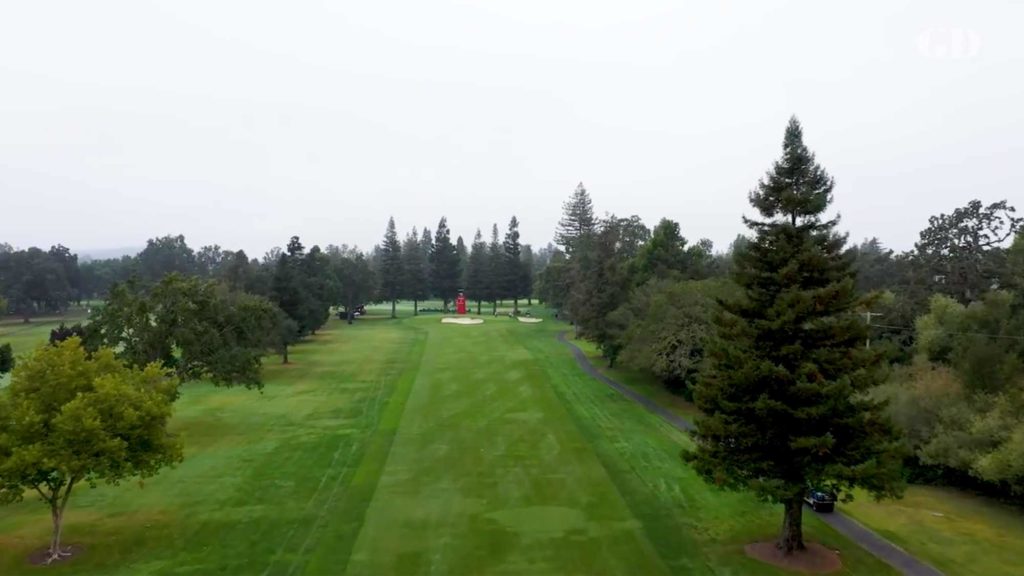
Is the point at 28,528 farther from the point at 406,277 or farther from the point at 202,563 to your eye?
the point at 406,277

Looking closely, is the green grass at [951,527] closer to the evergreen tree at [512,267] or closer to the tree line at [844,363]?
the tree line at [844,363]

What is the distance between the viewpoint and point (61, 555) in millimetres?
20609

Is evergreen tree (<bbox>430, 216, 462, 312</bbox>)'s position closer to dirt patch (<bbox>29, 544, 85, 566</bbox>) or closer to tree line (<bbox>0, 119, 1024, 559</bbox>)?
tree line (<bbox>0, 119, 1024, 559</bbox>)

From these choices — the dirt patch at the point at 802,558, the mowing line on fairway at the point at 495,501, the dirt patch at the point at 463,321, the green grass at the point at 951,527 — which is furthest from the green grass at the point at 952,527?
the dirt patch at the point at 463,321

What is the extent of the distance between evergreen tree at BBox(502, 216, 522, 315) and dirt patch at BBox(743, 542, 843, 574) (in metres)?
96.8

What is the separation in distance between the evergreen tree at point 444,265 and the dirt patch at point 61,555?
10336cm

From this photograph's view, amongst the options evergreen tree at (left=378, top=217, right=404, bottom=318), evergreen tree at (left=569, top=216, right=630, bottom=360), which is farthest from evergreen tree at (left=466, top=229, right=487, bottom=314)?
evergreen tree at (left=569, top=216, right=630, bottom=360)

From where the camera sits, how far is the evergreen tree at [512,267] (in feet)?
393

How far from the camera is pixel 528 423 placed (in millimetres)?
39219

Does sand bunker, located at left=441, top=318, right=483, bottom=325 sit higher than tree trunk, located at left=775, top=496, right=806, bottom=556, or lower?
Answer: higher

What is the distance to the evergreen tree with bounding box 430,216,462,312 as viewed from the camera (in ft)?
408

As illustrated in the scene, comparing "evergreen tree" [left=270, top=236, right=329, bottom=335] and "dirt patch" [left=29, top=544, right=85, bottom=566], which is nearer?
"dirt patch" [left=29, top=544, right=85, bottom=566]

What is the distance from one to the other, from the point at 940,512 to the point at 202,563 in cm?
2692

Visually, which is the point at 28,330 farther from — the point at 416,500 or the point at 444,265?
the point at 416,500
